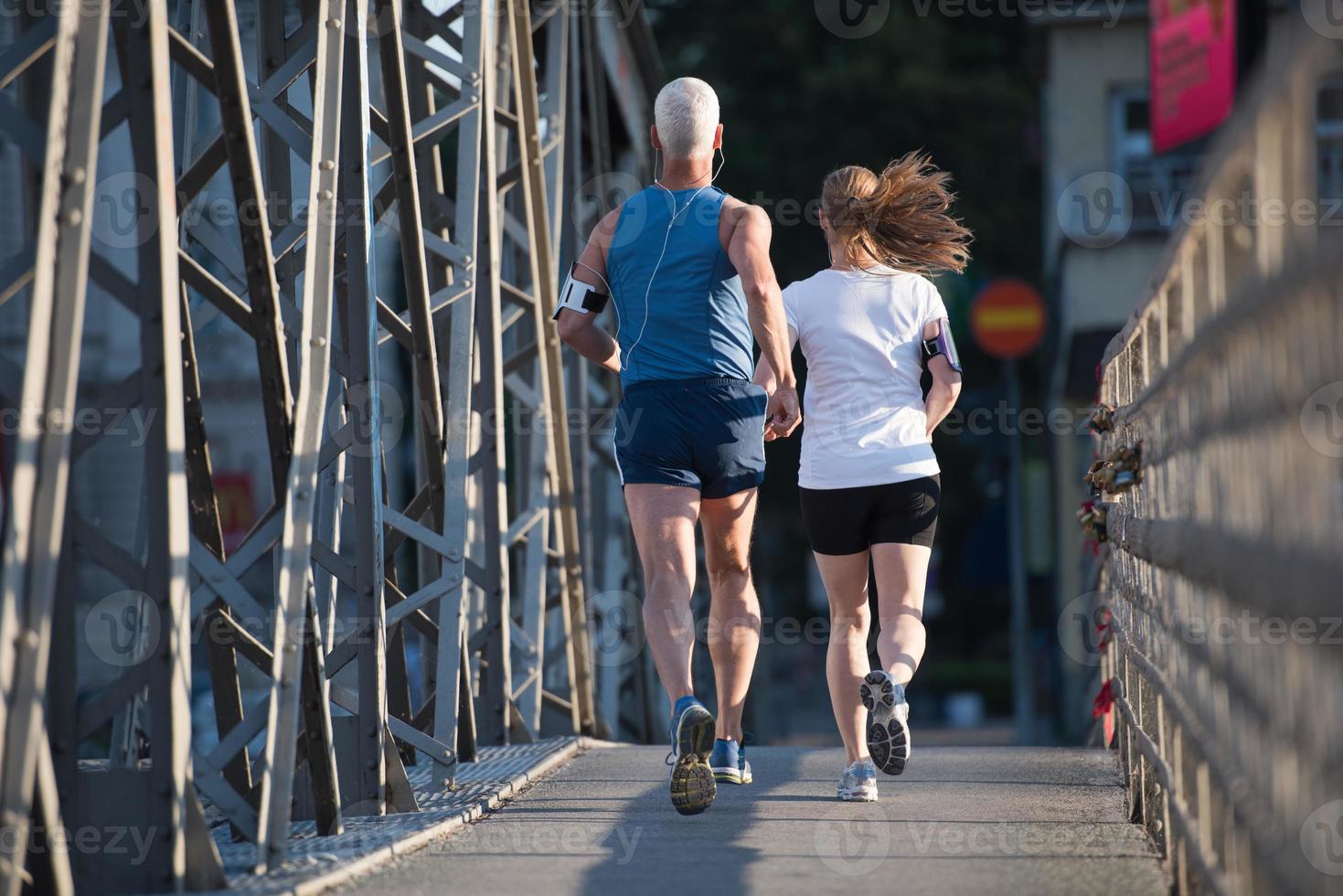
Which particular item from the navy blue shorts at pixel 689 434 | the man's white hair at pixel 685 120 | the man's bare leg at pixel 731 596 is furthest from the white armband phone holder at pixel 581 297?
the man's bare leg at pixel 731 596

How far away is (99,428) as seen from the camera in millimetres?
4055

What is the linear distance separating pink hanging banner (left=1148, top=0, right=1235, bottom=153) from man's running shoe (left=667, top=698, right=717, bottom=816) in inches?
468

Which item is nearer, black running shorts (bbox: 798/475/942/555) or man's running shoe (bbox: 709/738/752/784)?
black running shorts (bbox: 798/475/942/555)

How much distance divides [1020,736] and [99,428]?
19878mm

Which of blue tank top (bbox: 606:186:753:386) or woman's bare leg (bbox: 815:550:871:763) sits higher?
blue tank top (bbox: 606:186:753:386)

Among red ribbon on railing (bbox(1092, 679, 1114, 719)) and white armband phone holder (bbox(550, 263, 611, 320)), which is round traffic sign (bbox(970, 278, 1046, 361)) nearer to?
red ribbon on railing (bbox(1092, 679, 1114, 719))

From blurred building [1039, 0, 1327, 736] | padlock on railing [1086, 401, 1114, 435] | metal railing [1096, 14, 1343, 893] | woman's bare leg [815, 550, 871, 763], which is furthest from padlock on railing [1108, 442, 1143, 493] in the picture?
blurred building [1039, 0, 1327, 736]

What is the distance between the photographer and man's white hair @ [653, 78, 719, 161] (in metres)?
5.43

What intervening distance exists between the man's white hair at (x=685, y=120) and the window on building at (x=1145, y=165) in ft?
58.4

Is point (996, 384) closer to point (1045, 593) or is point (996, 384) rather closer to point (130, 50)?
point (1045, 593)

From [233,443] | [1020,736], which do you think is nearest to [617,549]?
[1020,736]

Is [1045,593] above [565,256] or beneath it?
beneath

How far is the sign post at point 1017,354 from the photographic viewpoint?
22766mm

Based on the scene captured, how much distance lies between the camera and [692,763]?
5.01 m
